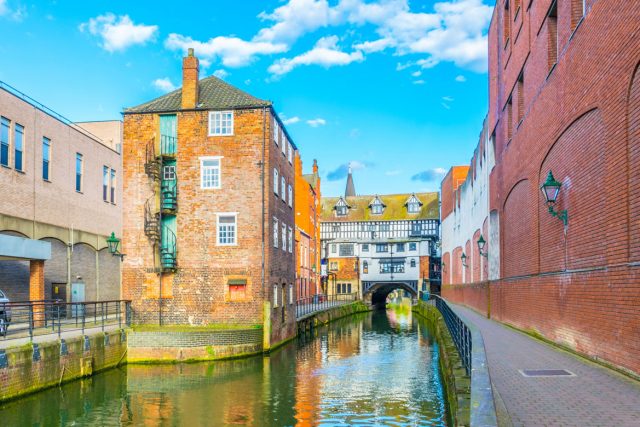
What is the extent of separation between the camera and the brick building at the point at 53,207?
2322cm

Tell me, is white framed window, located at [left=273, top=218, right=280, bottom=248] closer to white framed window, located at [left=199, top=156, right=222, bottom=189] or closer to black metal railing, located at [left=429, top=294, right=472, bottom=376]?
white framed window, located at [left=199, top=156, right=222, bottom=189]

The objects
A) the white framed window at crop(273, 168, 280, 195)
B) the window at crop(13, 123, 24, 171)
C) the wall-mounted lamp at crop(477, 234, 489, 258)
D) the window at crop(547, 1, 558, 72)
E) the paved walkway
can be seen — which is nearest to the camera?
the paved walkway

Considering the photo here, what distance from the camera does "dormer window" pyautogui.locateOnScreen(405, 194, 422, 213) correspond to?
2795 inches

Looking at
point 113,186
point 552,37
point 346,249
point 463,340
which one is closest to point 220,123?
point 113,186

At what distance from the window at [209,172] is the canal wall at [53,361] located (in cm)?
720

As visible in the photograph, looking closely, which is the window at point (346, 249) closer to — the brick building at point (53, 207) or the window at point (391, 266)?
the window at point (391, 266)

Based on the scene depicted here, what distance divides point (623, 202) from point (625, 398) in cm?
333

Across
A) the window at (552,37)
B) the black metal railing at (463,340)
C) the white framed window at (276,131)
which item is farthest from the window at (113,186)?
the window at (552,37)

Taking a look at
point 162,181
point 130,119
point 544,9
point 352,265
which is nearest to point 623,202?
point 544,9

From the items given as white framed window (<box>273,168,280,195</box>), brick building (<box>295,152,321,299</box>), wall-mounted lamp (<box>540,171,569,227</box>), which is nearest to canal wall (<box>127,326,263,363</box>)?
white framed window (<box>273,168,280,195</box>)

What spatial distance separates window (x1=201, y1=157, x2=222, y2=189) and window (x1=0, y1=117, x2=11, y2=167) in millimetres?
7916

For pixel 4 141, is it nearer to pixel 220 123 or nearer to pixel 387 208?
pixel 220 123

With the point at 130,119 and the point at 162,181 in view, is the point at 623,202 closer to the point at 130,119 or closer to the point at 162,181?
the point at 162,181

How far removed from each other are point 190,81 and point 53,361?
1380 cm
